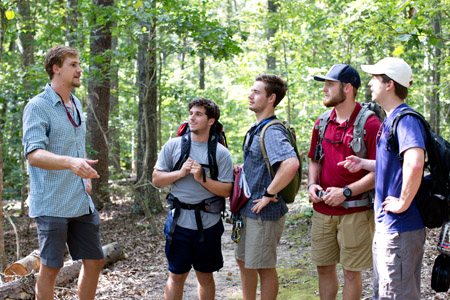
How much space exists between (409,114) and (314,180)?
1.26 m

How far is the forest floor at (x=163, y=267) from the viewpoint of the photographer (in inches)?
196

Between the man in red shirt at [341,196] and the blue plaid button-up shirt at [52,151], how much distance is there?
85.0 inches

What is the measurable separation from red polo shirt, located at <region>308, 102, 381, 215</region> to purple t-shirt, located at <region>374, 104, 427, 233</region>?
1.49 ft

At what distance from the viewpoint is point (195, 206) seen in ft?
12.3

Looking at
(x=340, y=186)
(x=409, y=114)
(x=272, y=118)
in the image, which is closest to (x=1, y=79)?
(x=272, y=118)

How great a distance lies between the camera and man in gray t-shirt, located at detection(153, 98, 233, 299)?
3729 mm

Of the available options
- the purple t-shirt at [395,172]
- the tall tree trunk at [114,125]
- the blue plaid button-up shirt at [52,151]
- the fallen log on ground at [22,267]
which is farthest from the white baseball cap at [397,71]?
the tall tree trunk at [114,125]

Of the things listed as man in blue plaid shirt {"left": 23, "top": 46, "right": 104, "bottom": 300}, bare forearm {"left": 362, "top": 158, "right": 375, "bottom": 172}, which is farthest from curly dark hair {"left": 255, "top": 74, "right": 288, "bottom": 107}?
man in blue plaid shirt {"left": 23, "top": 46, "right": 104, "bottom": 300}

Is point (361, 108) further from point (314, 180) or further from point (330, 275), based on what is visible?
point (330, 275)

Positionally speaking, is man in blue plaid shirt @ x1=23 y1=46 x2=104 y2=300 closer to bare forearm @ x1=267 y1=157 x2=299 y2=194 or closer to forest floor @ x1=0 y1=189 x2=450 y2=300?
forest floor @ x1=0 y1=189 x2=450 y2=300

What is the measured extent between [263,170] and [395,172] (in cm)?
117

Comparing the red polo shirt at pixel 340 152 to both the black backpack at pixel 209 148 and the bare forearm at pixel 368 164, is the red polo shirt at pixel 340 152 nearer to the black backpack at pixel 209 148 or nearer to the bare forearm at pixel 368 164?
the bare forearm at pixel 368 164

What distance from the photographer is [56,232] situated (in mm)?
3457

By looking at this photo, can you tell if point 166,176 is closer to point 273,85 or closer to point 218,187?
point 218,187
